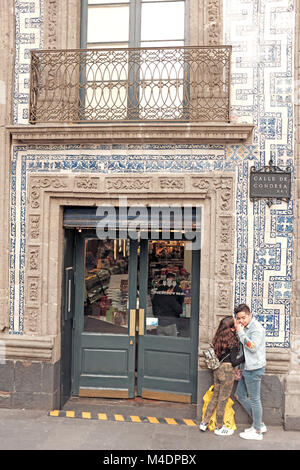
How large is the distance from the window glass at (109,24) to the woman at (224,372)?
428 cm

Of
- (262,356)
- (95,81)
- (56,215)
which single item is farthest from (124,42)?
(262,356)

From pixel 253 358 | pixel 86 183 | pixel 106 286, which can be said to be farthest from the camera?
pixel 106 286

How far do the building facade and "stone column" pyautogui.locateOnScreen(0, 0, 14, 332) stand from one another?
19 mm

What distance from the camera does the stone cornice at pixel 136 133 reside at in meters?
5.28

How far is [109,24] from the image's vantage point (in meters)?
5.95

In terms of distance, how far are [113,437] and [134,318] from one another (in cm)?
170

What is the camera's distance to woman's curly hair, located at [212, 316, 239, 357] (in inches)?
199

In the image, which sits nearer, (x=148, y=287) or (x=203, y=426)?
(x=203, y=426)

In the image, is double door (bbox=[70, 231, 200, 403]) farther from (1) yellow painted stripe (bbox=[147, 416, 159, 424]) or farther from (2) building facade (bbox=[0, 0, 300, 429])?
(1) yellow painted stripe (bbox=[147, 416, 159, 424])

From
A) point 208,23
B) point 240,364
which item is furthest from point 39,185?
point 240,364

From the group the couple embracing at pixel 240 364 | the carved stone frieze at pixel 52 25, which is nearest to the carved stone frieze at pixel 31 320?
the couple embracing at pixel 240 364

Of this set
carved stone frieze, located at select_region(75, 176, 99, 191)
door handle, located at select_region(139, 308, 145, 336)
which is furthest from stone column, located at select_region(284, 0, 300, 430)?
carved stone frieze, located at select_region(75, 176, 99, 191)

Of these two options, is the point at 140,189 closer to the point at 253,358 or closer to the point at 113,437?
the point at 253,358

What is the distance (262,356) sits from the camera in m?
4.93
